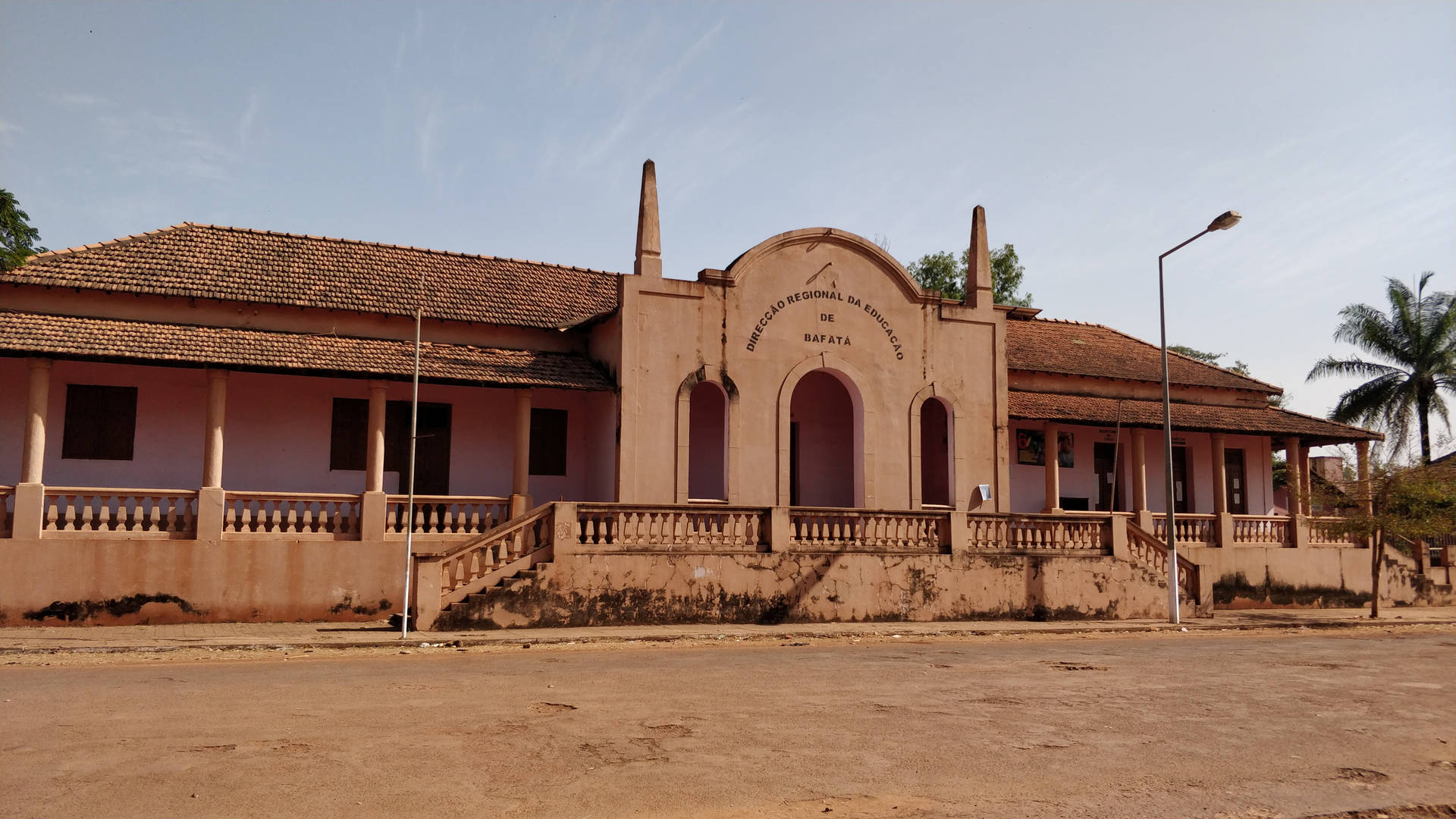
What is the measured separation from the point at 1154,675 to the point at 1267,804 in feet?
18.5

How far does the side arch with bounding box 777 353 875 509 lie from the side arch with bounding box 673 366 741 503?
906 mm

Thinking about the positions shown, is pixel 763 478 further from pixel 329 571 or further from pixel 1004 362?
pixel 329 571

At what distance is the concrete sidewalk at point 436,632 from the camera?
13.3m

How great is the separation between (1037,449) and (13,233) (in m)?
23.3

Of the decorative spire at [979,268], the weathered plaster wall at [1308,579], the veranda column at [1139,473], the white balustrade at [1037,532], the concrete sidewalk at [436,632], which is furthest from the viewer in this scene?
the veranda column at [1139,473]

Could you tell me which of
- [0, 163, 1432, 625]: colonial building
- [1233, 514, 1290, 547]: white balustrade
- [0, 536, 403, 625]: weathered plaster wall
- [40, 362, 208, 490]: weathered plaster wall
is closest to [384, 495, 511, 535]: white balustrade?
[0, 163, 1432, 625]: colonial building

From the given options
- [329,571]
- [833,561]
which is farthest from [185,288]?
[833,561]

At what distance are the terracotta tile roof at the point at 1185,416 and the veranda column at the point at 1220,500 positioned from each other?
40cm

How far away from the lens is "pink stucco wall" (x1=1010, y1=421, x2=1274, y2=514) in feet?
81.8

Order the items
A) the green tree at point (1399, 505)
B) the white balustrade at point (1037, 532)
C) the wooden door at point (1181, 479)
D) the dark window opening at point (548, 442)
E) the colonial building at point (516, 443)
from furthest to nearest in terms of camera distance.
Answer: the wooden door at point (1181, 479)
the green tree at point (1399, 505)
the dark window opening at point (548, 442)
the white balustrade at point (1037, 532)
the colonial building at point (516, 443)

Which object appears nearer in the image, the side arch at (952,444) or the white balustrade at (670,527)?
the white balustrade at (670,527)

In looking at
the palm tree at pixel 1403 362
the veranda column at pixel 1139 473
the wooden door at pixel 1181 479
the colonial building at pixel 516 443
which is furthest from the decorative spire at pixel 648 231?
the palm tree at pixel 1403 362

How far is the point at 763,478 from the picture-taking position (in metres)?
19.2

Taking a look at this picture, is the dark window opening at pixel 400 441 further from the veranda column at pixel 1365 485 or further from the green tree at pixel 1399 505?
the veranda column at pixel 1365 485
